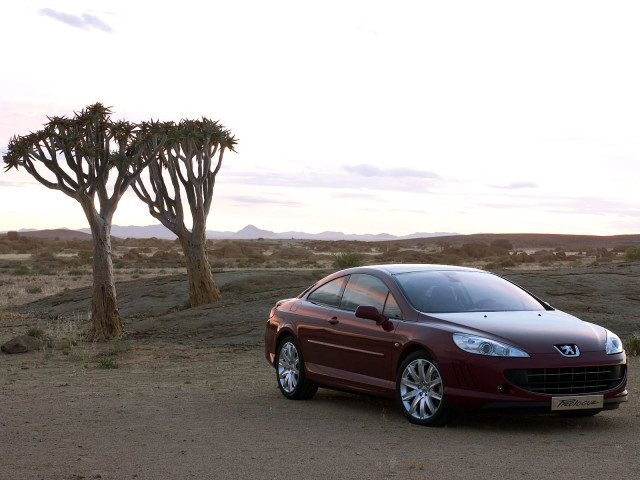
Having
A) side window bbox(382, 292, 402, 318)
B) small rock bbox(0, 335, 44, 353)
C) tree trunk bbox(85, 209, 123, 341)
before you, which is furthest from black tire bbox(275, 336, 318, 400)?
tree trunk bbox(85, 209, 123, 341)

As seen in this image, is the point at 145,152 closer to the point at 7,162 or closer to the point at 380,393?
the point at 7,162

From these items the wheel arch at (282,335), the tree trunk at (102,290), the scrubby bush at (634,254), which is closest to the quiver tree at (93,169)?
the tree trunk at (102,290)

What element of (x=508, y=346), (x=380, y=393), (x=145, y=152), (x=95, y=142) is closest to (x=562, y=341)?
(x=508, y=346)

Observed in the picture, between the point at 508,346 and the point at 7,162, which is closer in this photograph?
the point at 508,346

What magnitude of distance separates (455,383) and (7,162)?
1497 centimetres

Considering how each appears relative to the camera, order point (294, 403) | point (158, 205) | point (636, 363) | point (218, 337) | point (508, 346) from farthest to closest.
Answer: point (158, 205) < point (218, 337) < point (636, 363) < point (294, 403) < point (508, 346)

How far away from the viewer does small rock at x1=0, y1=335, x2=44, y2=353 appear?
18.2m

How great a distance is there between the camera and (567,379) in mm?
8922

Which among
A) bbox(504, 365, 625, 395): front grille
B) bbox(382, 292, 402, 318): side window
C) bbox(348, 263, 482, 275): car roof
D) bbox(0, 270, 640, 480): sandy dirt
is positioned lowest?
bbox(0, 270, 640, 480): sandy dirt

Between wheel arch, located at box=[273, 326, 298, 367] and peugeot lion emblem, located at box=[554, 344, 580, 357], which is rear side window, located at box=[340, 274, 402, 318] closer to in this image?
wheel arch, located at box=[273, 326, 298, 367]

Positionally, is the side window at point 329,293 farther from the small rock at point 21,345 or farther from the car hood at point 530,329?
the small rock at point 21,345

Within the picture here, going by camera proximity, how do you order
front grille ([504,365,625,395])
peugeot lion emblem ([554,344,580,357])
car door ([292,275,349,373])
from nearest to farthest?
front grille ([504,365,625,395]) < peugeot lion emblem ([554,344,580,357]) < car door ([292,275,349,373])

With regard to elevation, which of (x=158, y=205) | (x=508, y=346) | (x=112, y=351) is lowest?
(x=112, y=351)

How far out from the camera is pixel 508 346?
888cm
